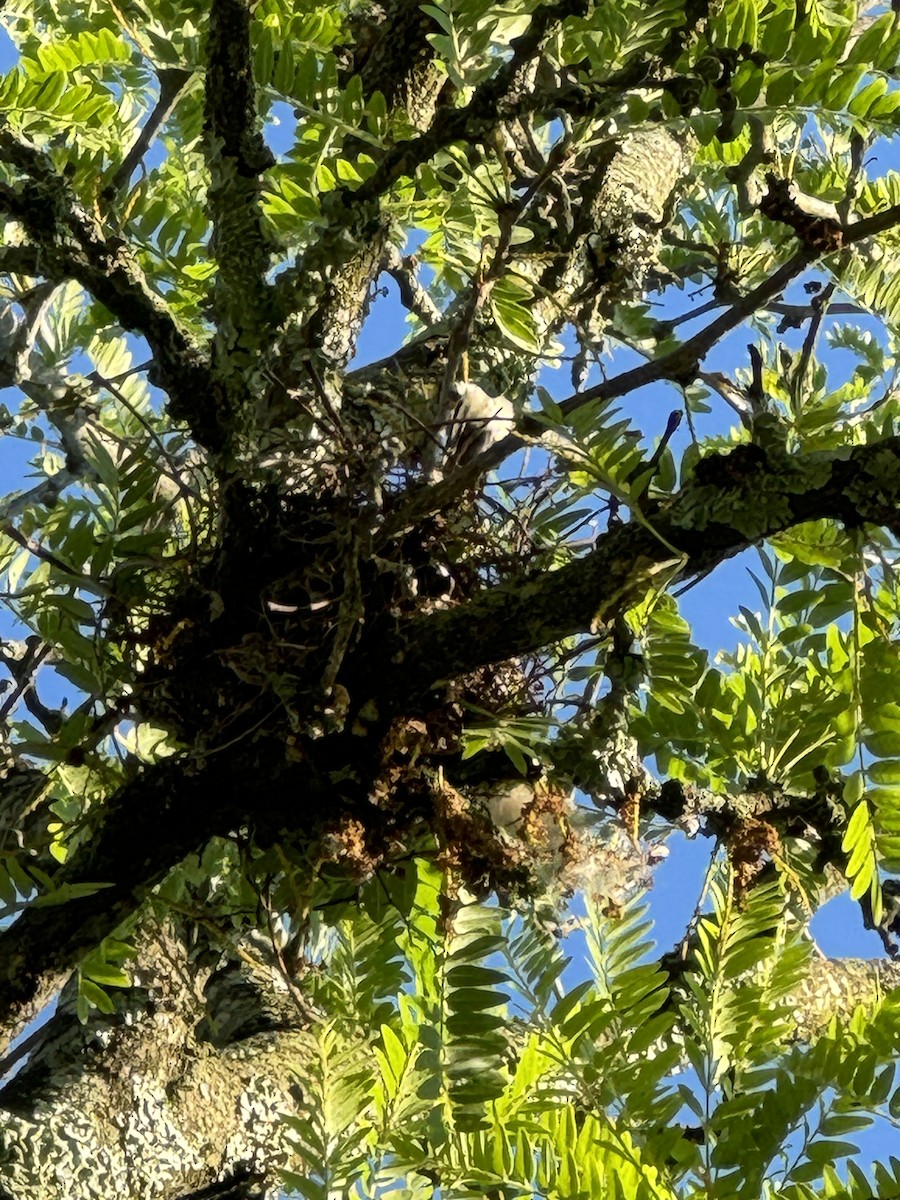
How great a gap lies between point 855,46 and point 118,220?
84 cm

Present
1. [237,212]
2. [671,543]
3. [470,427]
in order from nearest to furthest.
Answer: [671,543]
[237,212]
[470,427]

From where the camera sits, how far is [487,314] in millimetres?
1389

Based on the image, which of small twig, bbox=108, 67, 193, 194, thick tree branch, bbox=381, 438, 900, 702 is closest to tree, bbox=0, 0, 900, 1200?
thick tree branch, bbox=381, 438, 900, 702

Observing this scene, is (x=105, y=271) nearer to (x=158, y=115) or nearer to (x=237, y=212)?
(x=237, y=212)

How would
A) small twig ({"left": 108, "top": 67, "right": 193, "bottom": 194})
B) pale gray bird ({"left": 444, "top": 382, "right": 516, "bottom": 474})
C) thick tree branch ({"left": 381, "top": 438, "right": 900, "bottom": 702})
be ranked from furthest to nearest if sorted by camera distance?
small twig ({"left": 108, "top": 67, "right": 193, "bottom": 194}) < pale gray bird ({"left": 444, "top": 382, "right": 516, "bottom": 474}) < thick tree branch ({"left": 381, "top": 438, "right": 900, "bottom": 702})

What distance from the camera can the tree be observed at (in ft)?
3.25

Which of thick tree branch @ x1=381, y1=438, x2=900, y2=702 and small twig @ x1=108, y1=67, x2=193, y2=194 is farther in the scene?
small twig @ x1=108, y1=67, x2=193, y2=194

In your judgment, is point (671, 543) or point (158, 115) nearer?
point (671, 543)

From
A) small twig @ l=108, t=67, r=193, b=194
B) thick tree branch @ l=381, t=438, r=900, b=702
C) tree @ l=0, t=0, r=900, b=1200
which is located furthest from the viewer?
small twig @ l=108, t=67, r=193, b=194

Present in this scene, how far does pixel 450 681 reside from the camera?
1018 millimetres

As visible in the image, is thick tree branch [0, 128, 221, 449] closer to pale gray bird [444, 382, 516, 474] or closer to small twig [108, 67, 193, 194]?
pale gray bird [444, 382, 516, 474]

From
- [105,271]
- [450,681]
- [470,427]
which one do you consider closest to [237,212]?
[105,271]

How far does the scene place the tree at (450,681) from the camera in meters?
0.99

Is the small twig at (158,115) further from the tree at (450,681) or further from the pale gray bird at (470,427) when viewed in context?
the pale gray bird at (470,427)
